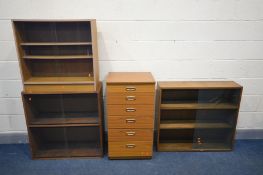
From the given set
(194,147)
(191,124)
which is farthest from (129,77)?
(194,147)

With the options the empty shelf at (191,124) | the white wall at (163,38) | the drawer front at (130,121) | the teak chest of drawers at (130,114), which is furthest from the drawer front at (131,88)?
the empty shelf at (191,124)

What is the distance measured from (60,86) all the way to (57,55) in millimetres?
392

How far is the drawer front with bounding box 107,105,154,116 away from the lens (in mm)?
2236

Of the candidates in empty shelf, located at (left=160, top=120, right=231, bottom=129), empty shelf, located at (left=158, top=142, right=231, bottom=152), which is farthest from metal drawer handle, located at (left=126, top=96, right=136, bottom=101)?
empty shelf, located at (left=158, top=142, right=231, bottom=152)

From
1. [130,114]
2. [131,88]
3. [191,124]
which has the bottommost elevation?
[191,124]

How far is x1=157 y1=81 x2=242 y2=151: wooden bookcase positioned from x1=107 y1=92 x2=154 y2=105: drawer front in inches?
8.6

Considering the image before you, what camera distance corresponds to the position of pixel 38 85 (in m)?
2.19

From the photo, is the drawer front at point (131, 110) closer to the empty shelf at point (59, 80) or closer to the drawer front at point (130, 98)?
the drawer front at point (130, 98)

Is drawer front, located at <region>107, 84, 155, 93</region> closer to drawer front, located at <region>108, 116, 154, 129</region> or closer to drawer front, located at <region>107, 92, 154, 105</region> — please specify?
drawer front, located at <region>107, 92, 154, 105</region>

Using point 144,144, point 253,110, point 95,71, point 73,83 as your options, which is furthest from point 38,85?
point 253,110

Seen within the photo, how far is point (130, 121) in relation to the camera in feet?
7.53

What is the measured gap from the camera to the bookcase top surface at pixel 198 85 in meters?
2.36

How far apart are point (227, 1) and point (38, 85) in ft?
7.68

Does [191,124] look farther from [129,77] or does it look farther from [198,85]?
[129,77]
